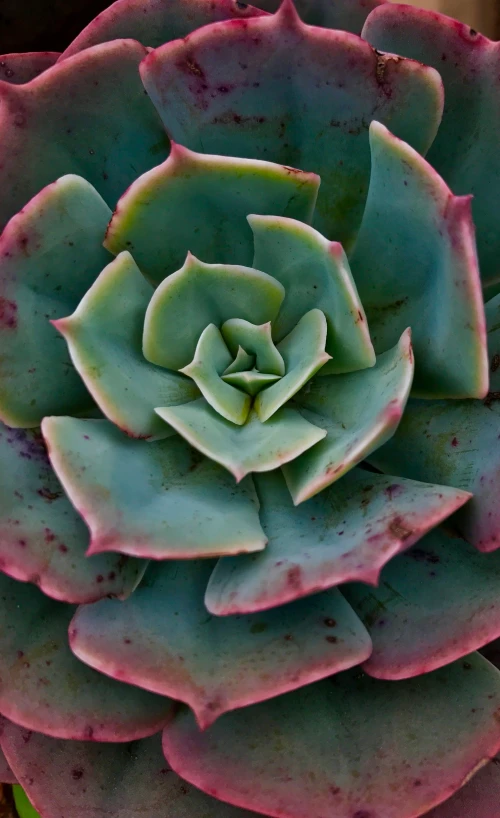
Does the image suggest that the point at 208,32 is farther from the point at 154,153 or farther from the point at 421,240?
the point at 421,240

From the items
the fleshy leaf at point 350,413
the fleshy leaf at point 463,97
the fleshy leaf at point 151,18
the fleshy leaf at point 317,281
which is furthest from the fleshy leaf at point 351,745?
the fleshy leaf at point 151,18

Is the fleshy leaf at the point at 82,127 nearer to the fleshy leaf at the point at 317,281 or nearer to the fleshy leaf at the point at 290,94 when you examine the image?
the fleshy leaf at the point at 290,94

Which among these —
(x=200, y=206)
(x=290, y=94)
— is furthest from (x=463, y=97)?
(x=200, y=206)

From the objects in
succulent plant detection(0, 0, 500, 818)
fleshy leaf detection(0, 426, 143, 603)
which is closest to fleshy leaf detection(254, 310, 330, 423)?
succulent plant detection(0, 0, 500, 818)

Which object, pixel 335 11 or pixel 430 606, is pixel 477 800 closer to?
pixel 430 606

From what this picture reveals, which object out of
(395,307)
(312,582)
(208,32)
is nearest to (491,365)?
(395,307)
